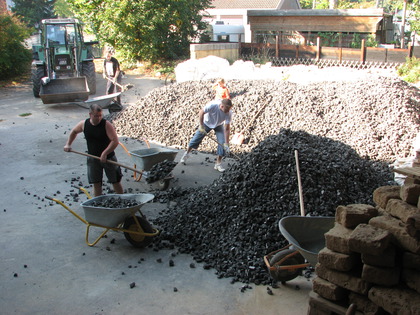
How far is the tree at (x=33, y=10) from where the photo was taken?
3825 centimetres

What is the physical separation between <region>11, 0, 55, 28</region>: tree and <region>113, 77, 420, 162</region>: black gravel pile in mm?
30884

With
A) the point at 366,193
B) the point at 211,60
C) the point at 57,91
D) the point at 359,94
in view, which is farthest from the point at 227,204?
the point at 211,60

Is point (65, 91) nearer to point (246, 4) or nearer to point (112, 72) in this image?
point (112, 72)

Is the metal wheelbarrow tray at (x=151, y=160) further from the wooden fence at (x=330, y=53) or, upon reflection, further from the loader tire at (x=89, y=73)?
the wooden fence at (x=330, y=53)

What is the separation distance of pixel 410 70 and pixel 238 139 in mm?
8923

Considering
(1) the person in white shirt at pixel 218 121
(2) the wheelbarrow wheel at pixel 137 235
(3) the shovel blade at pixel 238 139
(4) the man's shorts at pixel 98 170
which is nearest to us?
(2) the wheelbarrow wheel at pixel 137 235

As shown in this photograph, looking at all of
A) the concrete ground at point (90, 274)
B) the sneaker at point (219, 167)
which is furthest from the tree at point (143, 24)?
the concrete ground at point (90, 274)

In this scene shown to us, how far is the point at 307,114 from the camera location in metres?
10.6

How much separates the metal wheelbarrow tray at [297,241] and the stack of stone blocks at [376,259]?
0.95 m

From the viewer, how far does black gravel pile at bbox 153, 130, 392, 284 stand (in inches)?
213

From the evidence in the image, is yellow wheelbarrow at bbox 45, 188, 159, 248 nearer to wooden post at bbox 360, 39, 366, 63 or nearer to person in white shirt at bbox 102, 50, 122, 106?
person in white shirt at bbox 102, 50, 122, 106

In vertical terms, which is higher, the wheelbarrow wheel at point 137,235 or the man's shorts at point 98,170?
the man's shorts at point 98,170

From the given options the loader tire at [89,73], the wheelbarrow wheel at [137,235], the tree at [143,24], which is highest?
the tree at [143,24]

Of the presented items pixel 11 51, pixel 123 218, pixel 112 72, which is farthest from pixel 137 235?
pixel 11 51
